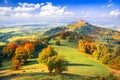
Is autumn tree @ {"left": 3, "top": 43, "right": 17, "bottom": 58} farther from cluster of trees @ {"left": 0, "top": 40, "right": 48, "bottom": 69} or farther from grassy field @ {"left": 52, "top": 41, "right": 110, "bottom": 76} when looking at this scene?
grassy field @ {"left": 52, "top": 41, "right": 110, "bottom": 76}

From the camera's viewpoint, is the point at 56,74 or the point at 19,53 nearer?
the point at 56,74

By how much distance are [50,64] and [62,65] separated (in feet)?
15.5

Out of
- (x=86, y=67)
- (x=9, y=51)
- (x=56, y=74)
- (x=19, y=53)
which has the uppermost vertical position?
(x=19, y=53)

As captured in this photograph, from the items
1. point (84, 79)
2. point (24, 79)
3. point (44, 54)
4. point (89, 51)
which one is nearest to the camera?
point (24, 79)

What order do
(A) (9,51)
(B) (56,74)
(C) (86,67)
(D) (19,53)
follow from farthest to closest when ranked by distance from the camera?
1. (A) (9,51)
2. (D) (19,53)
3. (C) (86,67)
4. (B) (56,74)

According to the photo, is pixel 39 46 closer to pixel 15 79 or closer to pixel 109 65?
pixel 109 65

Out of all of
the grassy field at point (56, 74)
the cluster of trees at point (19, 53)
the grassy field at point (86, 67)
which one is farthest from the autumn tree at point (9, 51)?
the grassy field at point (86, 67)

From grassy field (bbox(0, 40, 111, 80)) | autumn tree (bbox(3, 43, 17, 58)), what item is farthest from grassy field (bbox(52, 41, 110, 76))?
autumn tree (bbox(3, 43, 17, 58))

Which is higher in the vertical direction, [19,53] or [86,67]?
[19,53]

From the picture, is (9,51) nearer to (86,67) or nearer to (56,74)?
(86,67)

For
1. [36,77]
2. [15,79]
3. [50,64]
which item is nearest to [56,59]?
[50,64]

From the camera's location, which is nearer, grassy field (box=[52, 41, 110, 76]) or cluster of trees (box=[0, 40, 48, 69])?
grassy field (box=[52, 41, 110, 76])

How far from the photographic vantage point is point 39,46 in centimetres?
17688

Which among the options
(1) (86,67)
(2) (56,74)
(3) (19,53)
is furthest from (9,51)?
(2) (56,74)
